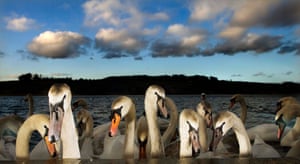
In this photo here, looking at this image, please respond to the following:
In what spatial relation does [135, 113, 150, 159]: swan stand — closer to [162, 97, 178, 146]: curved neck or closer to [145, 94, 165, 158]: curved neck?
[145, 94, 165, 158]: curved neck

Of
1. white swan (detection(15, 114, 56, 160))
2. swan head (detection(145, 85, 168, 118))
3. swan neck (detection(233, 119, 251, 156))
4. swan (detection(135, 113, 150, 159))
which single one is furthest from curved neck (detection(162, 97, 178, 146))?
white swan (detection(15, 114, 56, 160))

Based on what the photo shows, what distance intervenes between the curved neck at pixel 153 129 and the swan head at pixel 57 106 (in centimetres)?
232

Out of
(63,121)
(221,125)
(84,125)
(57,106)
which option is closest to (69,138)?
(63,121)

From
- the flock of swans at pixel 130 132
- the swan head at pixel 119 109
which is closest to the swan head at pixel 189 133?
the flock of swans at pixel 130 132

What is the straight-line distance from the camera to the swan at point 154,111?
778cm

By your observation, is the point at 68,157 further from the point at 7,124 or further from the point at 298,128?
the point at 298,128

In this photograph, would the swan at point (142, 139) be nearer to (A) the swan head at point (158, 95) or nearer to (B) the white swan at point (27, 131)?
(A) the swan head at point (158, 95)

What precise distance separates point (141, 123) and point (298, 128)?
457cm

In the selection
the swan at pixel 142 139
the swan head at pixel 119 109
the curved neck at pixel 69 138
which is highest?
the swan head at pixel 119 109

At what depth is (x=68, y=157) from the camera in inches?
236

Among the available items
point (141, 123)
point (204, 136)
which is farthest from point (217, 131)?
point (141, 123)

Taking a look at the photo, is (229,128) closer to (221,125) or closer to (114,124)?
(221,125)

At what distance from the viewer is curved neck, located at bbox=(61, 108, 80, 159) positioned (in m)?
6.00

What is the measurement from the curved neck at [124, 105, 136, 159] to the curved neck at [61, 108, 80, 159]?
134 cm
